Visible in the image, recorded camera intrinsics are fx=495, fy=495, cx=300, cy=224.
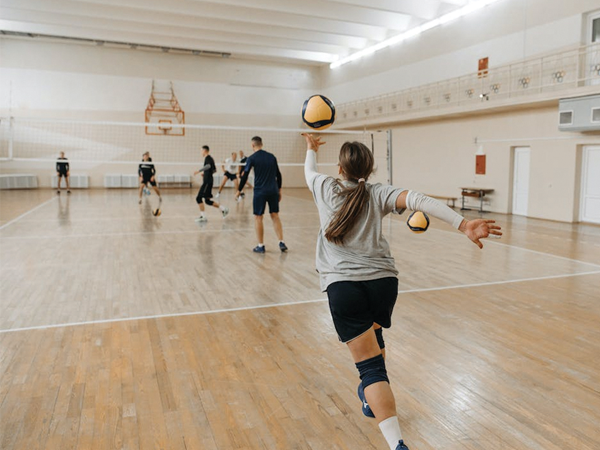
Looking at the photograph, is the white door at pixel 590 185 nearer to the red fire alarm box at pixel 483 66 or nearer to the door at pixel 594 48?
the door at pixel 594 48

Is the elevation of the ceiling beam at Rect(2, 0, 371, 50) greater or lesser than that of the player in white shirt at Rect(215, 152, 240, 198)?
greater

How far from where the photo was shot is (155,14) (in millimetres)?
18281

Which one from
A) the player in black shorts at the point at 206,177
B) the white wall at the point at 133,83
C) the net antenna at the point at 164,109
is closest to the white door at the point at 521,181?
the player in black shorts at the point at 206,177

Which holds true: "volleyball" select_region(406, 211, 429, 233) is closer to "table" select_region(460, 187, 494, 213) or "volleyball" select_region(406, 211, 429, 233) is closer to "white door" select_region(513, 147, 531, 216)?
"white door" select_region(513, 147, 531, 216)

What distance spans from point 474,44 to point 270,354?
613 inches

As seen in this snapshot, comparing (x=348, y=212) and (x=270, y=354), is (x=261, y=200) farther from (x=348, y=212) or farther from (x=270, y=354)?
(x=348, y=212)

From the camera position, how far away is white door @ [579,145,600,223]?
1273cm

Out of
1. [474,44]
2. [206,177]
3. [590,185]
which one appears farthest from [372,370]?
[474,44]

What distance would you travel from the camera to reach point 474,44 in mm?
16312

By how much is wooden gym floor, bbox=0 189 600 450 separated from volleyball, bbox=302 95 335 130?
1.69 meters

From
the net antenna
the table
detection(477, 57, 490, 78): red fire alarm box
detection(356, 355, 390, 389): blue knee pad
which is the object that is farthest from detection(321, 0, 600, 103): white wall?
detection(356, 355, 390, 389): blue knee pad

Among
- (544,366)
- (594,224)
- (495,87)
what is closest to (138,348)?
(544,366)

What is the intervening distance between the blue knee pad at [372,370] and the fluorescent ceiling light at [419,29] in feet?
53.1

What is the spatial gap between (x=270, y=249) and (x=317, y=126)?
16.1ft
